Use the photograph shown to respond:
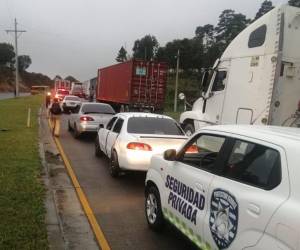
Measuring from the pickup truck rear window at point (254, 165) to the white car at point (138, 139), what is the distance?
491 centimetres

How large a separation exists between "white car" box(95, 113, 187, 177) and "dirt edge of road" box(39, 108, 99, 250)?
115 centimetres

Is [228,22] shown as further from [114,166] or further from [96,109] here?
[114,166]

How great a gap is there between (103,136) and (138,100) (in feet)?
44.5

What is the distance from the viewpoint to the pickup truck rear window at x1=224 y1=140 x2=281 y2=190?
4.22 metres

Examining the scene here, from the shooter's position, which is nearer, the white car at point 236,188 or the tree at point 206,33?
the white car at point 236,188

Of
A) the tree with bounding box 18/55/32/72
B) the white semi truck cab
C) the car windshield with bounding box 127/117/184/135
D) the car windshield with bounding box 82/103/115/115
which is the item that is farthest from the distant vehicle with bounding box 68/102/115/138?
the tree with bounding box 18/55/32/72

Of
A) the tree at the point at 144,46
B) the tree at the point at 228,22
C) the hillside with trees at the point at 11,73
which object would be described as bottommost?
the hillside with trees at the point at 11,73

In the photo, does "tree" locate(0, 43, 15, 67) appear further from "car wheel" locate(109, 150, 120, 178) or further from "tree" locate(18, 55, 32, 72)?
"car wheel" locate(109, 150, 120, 178)

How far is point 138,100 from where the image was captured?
2616 centimetres

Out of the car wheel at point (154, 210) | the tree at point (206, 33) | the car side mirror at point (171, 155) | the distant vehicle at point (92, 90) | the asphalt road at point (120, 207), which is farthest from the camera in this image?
the tree at point (206, 33)

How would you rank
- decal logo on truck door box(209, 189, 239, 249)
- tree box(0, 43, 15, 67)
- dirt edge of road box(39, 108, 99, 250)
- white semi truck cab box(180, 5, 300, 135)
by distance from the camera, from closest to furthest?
decal logo on truck door box(209, 189, 239, 249), dirt edge of road box(39, 108, 99, 250), white semi truck cab box(180, 5, 300, 135), tree box(0, 43, 15, 67)

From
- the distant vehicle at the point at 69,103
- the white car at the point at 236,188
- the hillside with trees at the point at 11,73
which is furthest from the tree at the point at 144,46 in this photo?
the white car at the point at 236,188

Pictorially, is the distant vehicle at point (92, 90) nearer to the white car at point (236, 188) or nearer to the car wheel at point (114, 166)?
the car wheel at point (114, 166)

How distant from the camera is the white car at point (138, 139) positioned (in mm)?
9789
